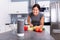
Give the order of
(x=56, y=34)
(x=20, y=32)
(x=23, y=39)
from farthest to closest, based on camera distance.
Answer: (x=56, y=34) → (x=20, y=32) → (x=23, y=39)

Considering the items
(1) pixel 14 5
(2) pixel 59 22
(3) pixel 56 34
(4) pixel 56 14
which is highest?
(1) pixel 14 5

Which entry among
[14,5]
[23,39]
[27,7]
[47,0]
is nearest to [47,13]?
[47,0]

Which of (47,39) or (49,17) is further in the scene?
(49,17)

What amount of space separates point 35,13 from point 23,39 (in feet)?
4.76

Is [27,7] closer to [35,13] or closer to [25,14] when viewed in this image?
[25,14]

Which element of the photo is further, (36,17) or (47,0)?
(47,0)

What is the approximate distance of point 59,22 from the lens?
4.04 meters

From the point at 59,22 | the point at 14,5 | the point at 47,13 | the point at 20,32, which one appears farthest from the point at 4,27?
the point at 20,32

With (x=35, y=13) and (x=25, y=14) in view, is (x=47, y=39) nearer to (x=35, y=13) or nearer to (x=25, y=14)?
(x=35, y=13)

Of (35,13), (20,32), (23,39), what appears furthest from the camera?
(35,13)

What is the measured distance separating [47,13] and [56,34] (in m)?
0.73

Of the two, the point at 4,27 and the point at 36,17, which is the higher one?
the point at 36,17

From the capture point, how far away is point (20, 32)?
1.79 meters

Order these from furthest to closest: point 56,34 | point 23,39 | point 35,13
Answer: point 56,34 < point 35,13 < point 23,39
